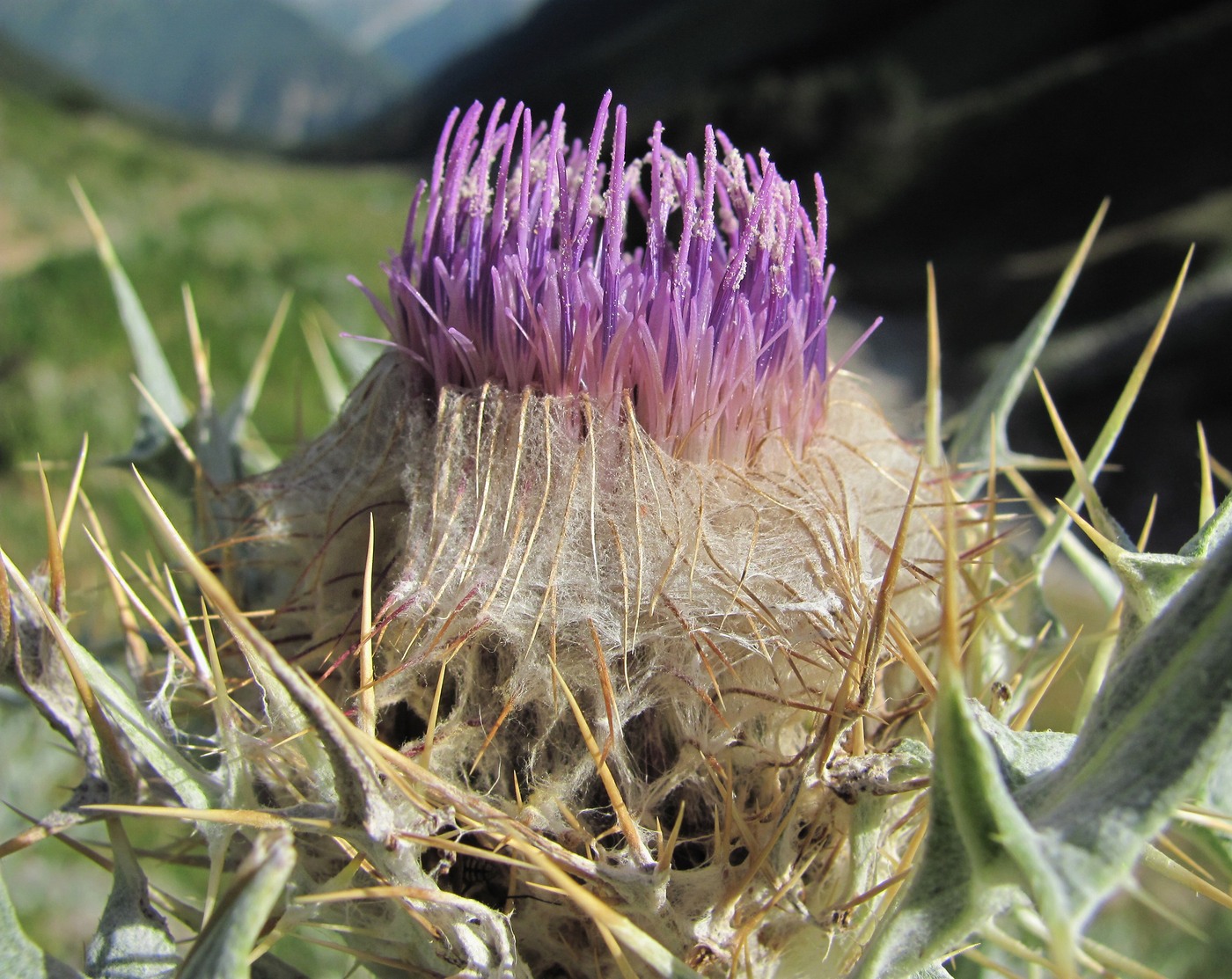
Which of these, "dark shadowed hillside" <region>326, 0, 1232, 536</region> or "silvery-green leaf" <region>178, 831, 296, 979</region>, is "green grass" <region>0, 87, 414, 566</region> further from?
"dark shadowed hillside" <region>326, 0, 1232, 536</region>

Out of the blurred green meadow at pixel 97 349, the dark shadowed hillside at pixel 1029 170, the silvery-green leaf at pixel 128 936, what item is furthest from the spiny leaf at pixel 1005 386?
the dark shadowed hillside at pixel 1029 170

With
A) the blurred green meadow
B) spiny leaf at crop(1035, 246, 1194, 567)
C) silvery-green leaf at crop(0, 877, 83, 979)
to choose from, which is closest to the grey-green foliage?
spiny leaf at crop(1035, 246, 1194, 567)

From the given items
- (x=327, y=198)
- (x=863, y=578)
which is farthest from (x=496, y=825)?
(x=327, y=198)

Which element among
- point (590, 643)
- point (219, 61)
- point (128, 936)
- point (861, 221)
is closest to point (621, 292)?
point (590, 643)

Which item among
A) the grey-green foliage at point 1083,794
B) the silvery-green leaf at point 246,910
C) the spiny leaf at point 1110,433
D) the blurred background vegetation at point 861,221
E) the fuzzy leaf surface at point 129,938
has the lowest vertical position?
the fuzzy leaf surface at point 129,938

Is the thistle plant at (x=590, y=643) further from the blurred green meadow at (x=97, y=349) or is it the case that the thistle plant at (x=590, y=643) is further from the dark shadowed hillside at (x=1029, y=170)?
the dark shadowed hillside at (x=1029, y=170)

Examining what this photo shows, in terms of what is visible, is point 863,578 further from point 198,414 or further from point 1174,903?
point 1174,903
